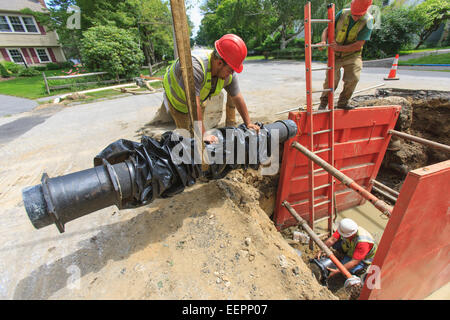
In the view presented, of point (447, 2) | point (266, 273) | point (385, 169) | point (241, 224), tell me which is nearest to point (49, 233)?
point (241, 224)

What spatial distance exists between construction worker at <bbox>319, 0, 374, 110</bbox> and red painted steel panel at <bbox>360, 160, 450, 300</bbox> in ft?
7.28

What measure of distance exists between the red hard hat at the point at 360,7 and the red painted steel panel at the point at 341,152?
1393mm

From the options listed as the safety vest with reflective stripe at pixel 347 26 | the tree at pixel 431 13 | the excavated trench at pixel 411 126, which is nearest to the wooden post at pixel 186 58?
the excavated trench at pixel 411 126

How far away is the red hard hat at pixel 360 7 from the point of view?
2.92 m

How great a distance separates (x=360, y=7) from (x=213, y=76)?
2411 millimetres

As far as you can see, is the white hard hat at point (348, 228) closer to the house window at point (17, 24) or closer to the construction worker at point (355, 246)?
the construction worker at point (355, 246)

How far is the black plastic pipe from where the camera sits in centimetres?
128

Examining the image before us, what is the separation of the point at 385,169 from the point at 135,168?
19.7 ft

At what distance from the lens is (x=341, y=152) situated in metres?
3.95

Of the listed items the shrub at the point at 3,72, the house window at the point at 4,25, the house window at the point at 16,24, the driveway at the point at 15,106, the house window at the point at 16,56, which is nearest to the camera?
the driveway at the point at 15,106

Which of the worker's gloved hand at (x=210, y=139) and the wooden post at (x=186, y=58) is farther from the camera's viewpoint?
the worker's gloved hand at (x=210, y=139)

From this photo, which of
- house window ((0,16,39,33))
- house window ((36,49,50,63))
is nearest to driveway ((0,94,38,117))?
house window ((0,16,39,33))

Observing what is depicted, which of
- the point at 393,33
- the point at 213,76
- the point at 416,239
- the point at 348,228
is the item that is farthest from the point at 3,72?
the point at 393,33
